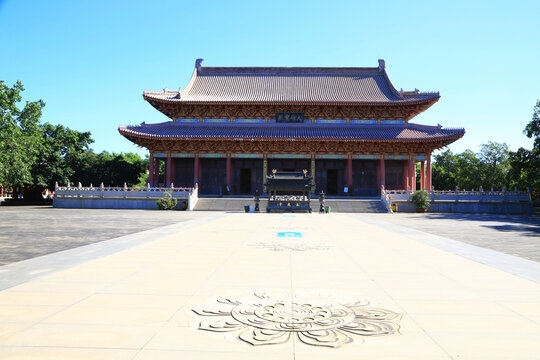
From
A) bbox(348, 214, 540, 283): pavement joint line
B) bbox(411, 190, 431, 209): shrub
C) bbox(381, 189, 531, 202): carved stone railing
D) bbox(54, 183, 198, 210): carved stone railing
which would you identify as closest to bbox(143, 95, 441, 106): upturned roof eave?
bbox(381, 189, 531, 202): carved stone railing

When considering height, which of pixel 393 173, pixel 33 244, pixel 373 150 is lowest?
pixel 33 244

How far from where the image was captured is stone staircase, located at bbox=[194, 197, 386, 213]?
26.2 m

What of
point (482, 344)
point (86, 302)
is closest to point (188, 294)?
point (86, 302)

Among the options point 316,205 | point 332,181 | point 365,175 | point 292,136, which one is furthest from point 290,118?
point 316,205

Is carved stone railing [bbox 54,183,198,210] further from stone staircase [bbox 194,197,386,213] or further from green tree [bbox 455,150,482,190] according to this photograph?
green tree [bbox 455,150,482,190]

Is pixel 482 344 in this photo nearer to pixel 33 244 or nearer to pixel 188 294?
pixel 188 294

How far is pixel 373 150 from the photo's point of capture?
31.7 meters

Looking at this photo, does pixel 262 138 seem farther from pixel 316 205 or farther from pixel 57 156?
pixel 57 156

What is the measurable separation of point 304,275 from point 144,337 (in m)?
2.87

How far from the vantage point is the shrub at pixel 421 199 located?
86.7 feet

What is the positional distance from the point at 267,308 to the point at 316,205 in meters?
23.4

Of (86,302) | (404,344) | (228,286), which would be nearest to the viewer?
(404,344)

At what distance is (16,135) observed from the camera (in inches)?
1159

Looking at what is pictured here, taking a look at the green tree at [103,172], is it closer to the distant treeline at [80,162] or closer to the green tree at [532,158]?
the distant treeline at [80,162]
